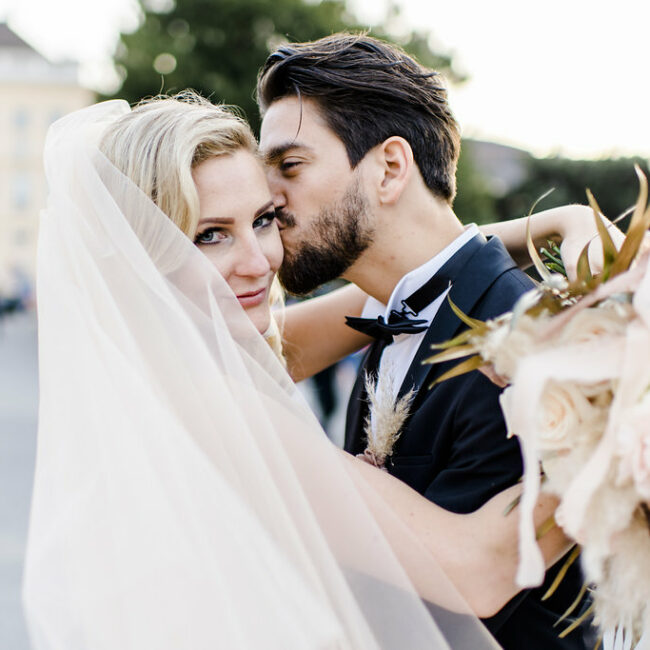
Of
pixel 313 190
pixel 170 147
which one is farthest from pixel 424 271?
pixel 170 147

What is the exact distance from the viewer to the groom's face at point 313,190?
2627 mm

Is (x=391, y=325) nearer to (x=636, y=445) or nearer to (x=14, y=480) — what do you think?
(x=636, y=445)

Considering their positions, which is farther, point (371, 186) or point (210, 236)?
point (371, 186)

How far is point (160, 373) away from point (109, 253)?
13.7 inches

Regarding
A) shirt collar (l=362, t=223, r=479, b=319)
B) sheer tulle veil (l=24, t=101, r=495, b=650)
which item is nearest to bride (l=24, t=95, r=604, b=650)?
sheer tulle veil (l=24, t=101, r=495, b=650)

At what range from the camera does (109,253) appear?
188 centimetres

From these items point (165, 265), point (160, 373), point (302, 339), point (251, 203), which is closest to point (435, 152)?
point (251, 203)

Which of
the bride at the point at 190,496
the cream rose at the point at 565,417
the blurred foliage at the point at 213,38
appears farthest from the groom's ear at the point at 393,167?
the blurred foliage at the point at 213,38

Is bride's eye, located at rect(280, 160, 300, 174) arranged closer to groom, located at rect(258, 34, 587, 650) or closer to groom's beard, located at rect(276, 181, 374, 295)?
groom, located at rect(258, 34, 587, 650)

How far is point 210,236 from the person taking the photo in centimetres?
238

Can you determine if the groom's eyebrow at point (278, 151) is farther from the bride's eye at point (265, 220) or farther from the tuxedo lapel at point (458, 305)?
the tuxedo lapel at point (458, 305)

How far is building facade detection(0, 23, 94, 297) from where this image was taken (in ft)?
151

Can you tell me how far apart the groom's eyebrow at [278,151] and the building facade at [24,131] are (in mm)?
45897

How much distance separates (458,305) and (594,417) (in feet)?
2.86
